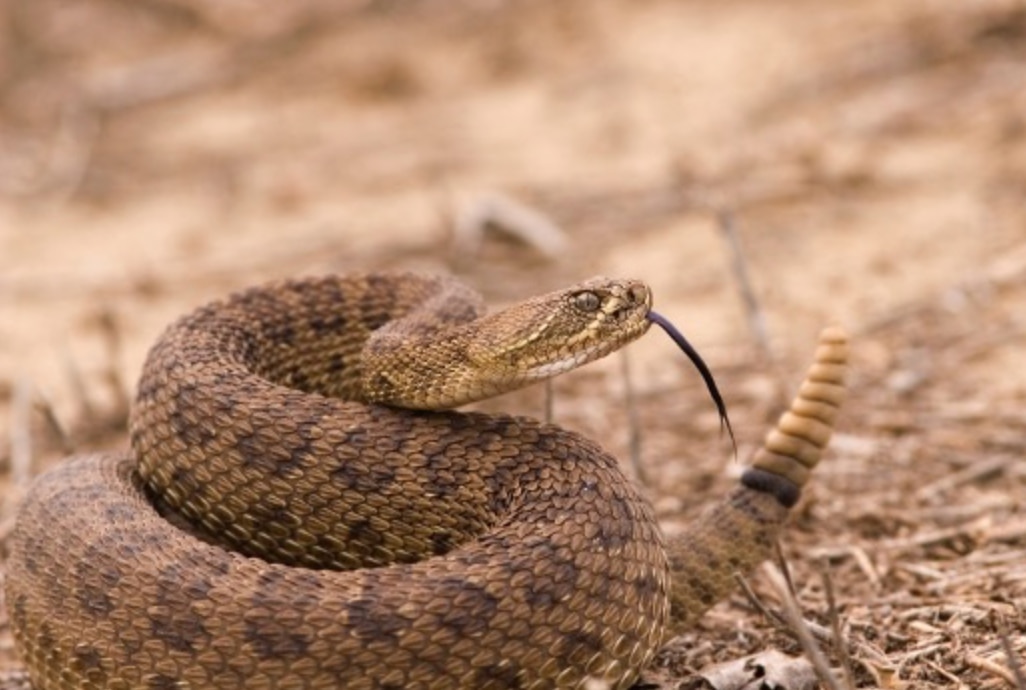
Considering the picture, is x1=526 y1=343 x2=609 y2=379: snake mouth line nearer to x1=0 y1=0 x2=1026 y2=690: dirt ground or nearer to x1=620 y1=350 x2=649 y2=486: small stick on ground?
x1=0 y1=0 x2=1026 y2=690: dirt ground

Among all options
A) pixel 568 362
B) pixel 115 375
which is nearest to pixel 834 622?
pixel 568 362

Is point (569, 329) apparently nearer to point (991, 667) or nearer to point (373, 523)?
point (373, 523)

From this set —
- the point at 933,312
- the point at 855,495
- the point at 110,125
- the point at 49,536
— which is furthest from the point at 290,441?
the point at 110,125

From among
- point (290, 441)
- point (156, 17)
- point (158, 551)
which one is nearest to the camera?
point (158, 551)

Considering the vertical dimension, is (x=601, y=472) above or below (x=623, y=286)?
below

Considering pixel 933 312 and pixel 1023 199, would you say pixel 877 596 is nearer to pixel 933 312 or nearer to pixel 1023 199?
pixel 933 312

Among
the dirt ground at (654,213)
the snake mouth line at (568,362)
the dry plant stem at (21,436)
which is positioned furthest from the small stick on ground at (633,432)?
the dry plant stem at (21,436)

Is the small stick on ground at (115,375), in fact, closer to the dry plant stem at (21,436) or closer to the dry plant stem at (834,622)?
the dry plant stem at (21,436)
